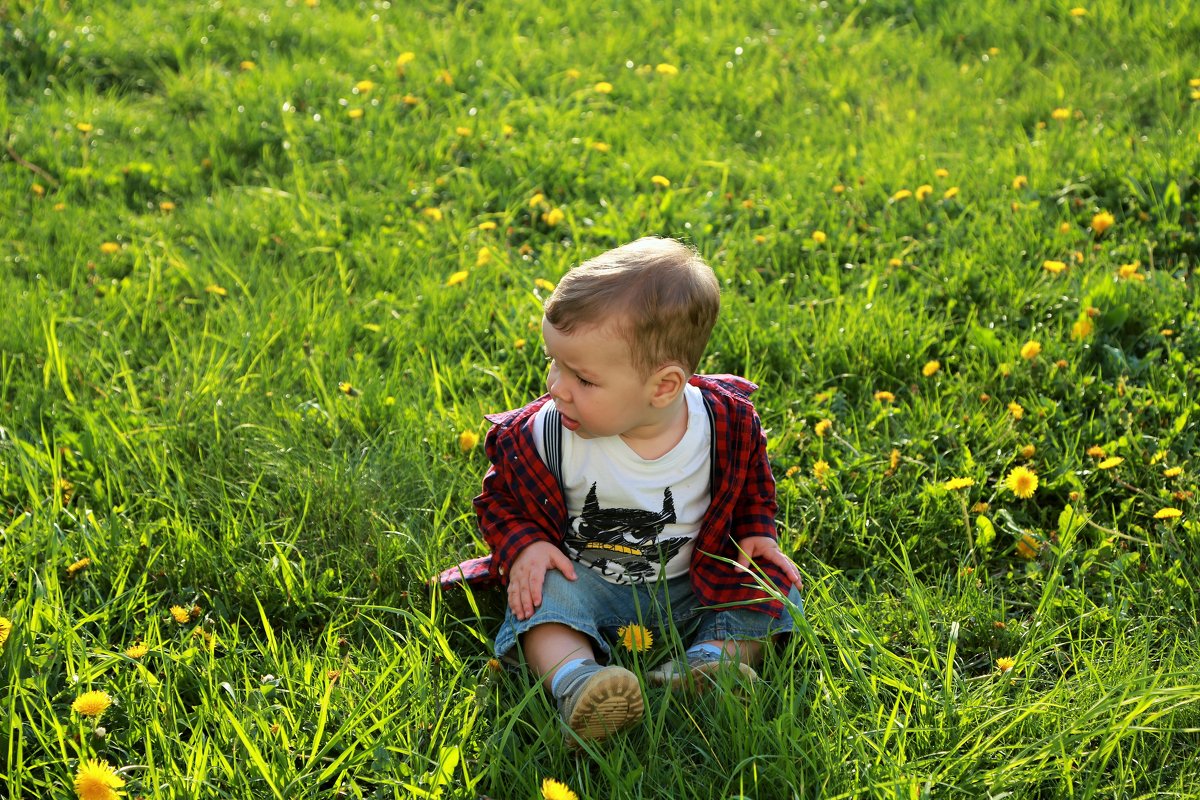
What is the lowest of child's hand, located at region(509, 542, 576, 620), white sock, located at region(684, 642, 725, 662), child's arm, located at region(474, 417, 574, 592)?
white sock, located at region(684, 642, 725, 662)

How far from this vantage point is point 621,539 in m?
2.33

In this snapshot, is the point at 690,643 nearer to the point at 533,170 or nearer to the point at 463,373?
the point at 463,373

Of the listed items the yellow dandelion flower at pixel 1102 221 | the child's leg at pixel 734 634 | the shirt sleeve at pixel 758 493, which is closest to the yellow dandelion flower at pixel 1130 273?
the yellow dandelion flower at pixel 1102 221

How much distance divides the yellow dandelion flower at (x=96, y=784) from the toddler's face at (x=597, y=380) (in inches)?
38.2

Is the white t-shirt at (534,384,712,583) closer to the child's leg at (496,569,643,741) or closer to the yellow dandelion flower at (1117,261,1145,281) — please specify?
the child's leg at (496,569,643,741)

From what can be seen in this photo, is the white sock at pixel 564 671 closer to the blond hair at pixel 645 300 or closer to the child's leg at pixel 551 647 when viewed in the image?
the child's leg at pixel 551 647

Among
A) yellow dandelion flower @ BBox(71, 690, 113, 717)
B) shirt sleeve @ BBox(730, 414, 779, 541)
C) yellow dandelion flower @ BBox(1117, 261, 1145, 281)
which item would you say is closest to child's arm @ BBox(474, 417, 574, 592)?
shirt sleeve @ BBox(730, 414, 779, 541)

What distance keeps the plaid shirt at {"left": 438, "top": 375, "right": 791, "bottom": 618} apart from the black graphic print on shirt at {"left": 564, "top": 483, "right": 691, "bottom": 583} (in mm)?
46

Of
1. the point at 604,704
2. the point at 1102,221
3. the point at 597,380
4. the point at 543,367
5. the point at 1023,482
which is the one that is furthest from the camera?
the point at 1102,221

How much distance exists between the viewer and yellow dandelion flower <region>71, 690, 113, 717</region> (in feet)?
6.57

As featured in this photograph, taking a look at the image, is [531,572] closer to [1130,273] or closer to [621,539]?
[621,539]

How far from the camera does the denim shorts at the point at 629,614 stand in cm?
223

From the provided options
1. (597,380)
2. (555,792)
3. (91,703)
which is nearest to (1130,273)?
(597,380)

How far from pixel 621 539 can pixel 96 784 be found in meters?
1.02
